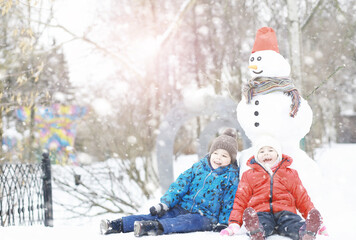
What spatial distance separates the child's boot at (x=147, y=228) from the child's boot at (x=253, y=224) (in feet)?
2.54

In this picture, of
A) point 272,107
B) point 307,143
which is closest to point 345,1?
point 307,143

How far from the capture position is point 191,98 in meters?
6.21

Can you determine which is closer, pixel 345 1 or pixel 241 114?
pixel 241 114

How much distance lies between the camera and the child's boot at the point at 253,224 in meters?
2.58

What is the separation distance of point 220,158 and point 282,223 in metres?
0.84

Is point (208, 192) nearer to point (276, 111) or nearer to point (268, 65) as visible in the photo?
point (276, 111)

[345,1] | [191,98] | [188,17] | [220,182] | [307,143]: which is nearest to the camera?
[220,182]

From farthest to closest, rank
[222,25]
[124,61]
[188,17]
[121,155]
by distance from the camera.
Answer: [188,17] → [222,25] → [124,61] → [121,155]

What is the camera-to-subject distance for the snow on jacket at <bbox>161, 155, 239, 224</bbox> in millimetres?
3334

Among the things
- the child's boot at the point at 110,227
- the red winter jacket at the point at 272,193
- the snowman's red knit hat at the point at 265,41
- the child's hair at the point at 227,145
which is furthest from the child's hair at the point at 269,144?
the child's boot at the point at 110,227

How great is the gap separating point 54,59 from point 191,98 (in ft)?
37.6

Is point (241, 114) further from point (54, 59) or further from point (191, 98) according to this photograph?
point (54, 59)

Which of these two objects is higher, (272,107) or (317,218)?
(272,107)

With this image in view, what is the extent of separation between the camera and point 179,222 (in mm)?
3131
